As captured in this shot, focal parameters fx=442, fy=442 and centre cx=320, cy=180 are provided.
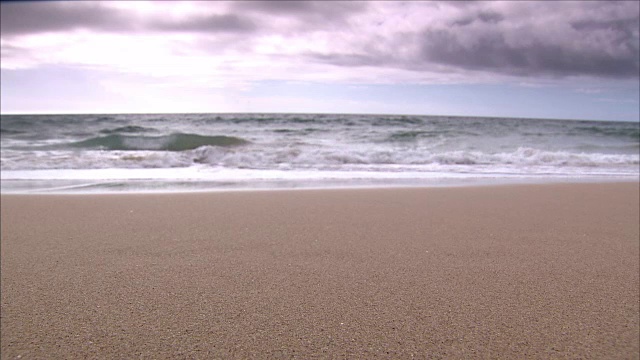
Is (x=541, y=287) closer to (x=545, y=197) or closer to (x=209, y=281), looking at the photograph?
(x=209, y=281)

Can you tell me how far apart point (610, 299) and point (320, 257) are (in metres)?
1.62

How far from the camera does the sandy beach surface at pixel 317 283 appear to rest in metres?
1.83

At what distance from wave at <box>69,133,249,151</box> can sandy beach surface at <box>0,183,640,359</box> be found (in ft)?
49.2

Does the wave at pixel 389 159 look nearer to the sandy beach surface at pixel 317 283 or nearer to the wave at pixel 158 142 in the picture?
the wave at pixel 158 142

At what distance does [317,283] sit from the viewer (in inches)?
96.2

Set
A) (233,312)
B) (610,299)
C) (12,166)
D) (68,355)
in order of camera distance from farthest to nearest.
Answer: (12,166)
(610,299)
(233,312)
(68,355)

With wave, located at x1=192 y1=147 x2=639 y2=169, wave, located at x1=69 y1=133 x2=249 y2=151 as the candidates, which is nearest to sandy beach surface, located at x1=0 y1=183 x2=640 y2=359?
wave, located at x1=192 y1=147 x2=639 y2=169

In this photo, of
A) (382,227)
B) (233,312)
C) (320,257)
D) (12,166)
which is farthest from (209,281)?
(12,166)

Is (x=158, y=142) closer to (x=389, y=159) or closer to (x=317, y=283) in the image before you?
(x=389, y=159)

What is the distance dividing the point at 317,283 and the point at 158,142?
18982 millimetres

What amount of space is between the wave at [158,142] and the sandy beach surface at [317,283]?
1499cm

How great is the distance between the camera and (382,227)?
3732 mm

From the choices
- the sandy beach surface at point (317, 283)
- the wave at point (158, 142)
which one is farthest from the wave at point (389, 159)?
the sandy beach surface at point (317, 283)

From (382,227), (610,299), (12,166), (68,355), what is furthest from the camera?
(12,166)
